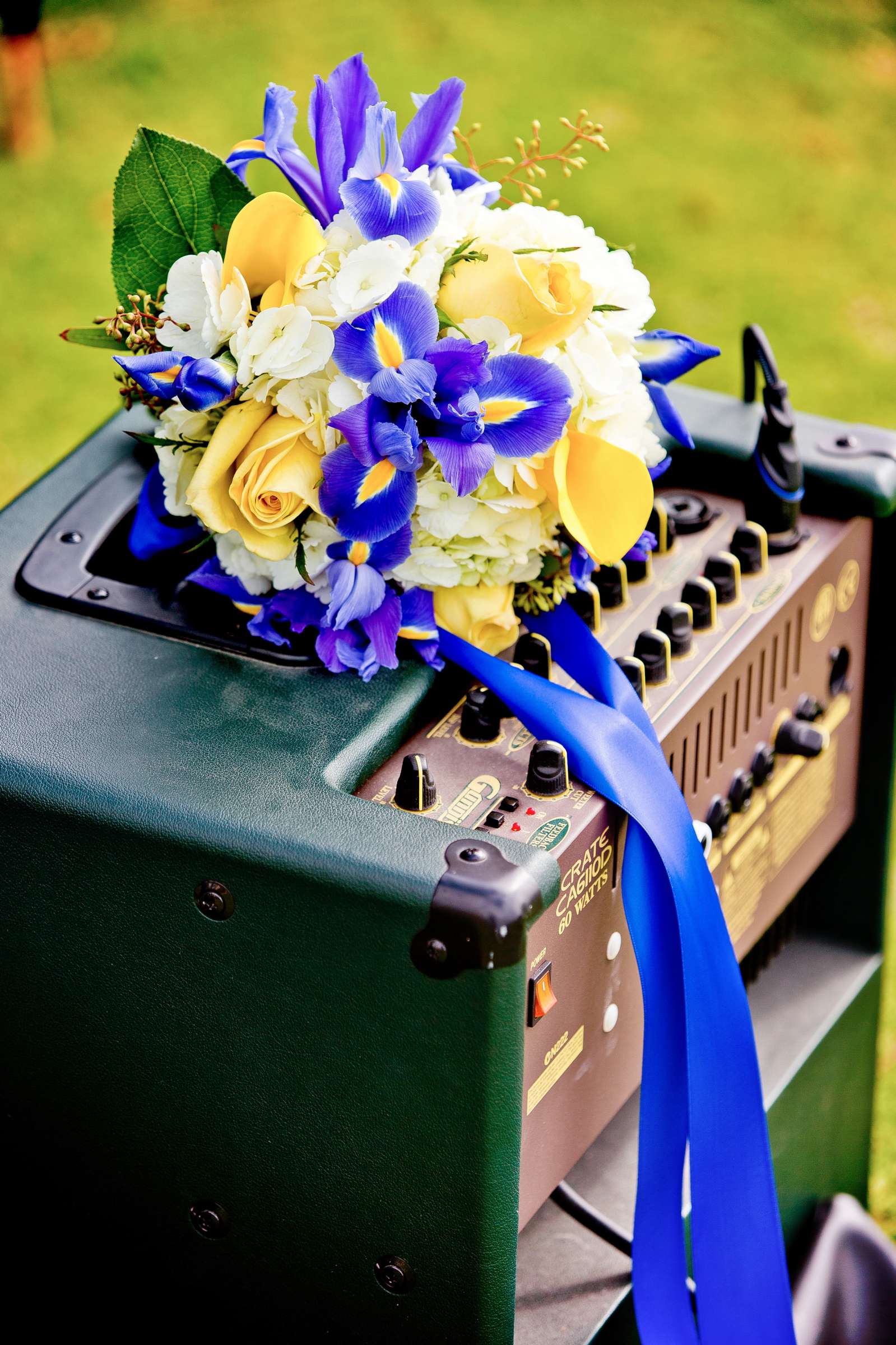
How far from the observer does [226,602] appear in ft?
3.82

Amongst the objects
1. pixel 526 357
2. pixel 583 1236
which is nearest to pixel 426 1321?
pixel 583 1236

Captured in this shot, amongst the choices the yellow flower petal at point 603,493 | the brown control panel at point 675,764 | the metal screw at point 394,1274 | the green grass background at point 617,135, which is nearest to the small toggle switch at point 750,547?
the brown control panel at point 675,764

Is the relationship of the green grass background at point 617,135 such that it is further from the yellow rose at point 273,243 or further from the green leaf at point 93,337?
the yellow rose at point 273,243

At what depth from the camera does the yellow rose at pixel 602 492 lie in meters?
1.08

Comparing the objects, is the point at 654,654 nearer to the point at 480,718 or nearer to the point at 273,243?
the point at 480,718

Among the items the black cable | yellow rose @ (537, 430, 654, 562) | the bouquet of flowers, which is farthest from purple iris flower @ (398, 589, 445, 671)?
the black cable

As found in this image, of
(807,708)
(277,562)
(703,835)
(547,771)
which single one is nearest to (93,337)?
(277,562)

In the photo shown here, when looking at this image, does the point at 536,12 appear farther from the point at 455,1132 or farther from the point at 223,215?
the point at 455,1132

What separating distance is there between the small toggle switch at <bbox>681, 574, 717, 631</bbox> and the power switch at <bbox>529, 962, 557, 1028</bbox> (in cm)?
34

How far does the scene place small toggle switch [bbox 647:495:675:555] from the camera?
1.30 metres

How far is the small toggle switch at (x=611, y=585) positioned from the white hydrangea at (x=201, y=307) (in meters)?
0.36

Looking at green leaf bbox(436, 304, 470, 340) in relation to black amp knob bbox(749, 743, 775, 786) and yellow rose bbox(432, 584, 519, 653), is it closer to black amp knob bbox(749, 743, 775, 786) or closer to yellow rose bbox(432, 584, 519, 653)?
yellow rose bbox(432, 584, 519, 653)

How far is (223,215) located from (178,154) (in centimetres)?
5

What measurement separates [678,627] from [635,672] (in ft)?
0.24
